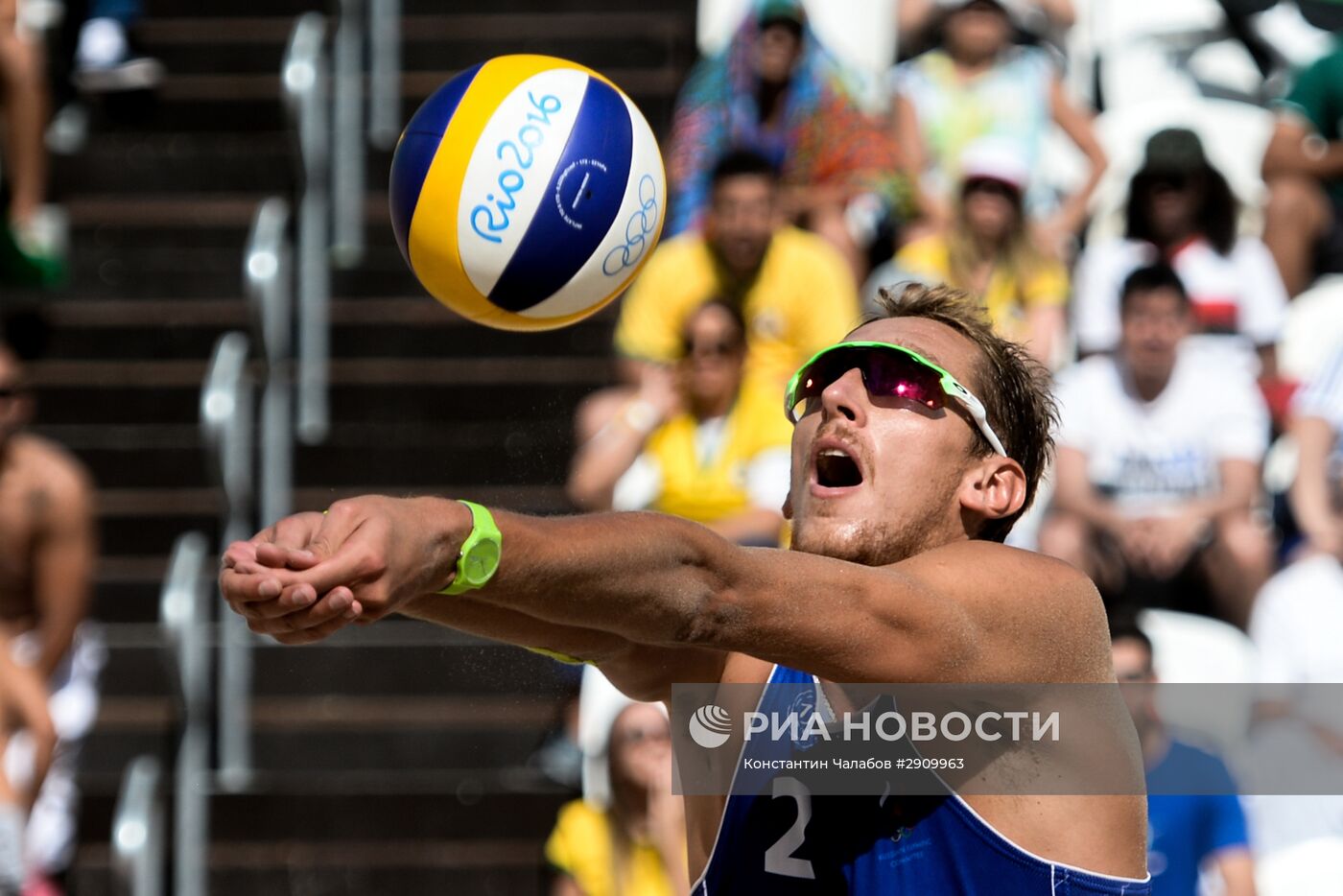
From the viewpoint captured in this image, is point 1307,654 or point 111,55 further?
point 111,55

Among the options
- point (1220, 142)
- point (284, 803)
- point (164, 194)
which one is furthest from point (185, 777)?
point (1220, 142)

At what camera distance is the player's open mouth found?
3.25m

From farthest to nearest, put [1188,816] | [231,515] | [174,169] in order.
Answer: [174,169], [231,515], [1188,816]

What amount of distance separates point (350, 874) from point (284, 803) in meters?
0.36

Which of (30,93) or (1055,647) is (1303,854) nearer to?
(1055,647)

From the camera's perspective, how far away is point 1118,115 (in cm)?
877

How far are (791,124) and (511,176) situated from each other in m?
4.46

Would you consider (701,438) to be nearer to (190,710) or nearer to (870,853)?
(190,710)

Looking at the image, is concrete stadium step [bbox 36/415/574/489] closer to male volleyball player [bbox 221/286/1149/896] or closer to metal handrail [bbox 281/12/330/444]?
metal handrail [bbox 281/12/330/444]

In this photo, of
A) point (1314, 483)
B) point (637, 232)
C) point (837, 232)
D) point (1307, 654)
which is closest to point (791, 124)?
point (837, 232)

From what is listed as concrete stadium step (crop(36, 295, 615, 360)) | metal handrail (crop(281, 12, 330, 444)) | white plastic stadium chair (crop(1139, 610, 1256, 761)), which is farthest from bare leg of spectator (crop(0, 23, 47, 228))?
white plastic stadium chair (crop(1139, 610, 1256, 761))

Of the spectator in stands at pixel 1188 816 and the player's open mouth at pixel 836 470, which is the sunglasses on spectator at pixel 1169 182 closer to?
the spectator in stands at pixel 1188 816

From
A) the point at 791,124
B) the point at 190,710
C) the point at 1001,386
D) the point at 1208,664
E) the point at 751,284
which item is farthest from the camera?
the point at 791,124

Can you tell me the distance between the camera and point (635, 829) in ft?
20.3
